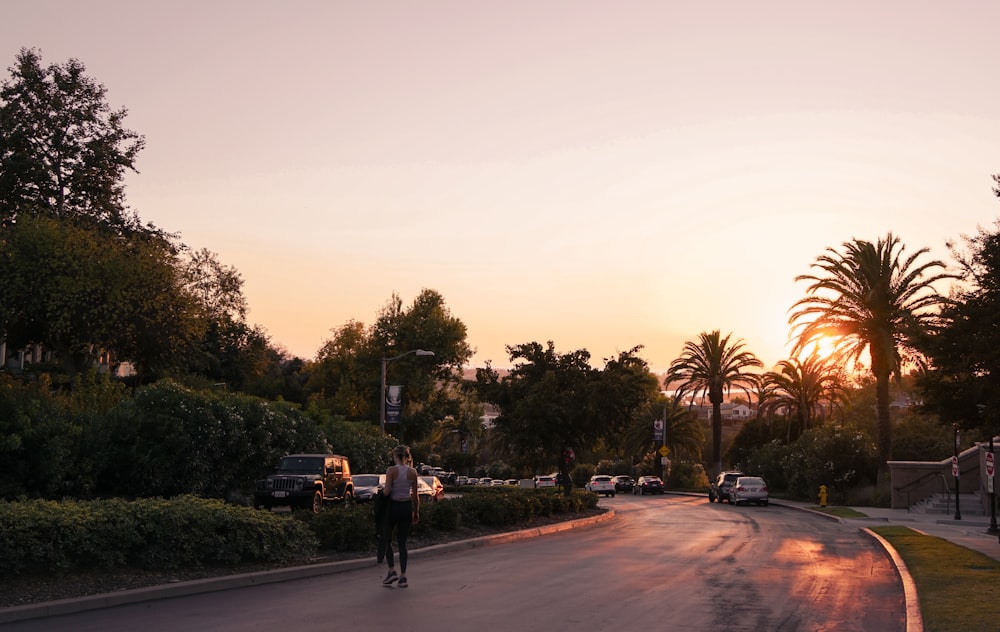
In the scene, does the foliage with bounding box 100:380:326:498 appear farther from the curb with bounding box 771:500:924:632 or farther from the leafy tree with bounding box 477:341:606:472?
the curb with bounding box 771:500:924:632

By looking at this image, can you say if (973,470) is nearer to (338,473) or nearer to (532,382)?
(532,382)

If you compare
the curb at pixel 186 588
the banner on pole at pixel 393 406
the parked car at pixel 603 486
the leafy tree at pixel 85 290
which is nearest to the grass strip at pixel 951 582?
the curb at pixel 186 588

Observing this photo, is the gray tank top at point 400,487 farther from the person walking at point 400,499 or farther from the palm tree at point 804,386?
the palm tree at point 804,386

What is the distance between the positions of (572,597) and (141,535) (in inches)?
247

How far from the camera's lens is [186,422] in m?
33.2

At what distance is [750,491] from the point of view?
168 ft

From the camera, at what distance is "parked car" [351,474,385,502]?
112 ft

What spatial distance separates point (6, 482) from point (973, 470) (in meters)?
36.5

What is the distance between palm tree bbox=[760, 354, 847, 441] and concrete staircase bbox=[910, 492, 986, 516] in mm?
22324

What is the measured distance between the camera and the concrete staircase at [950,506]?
127 feet

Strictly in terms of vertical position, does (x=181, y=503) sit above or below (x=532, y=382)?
below

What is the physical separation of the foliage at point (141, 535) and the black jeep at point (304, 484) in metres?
12.7

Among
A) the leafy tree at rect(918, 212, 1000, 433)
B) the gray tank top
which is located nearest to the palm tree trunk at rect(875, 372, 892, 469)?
the leafy tree at rect(918, 212, 1000, 433)

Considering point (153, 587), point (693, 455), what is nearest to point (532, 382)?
point (153, 587)
